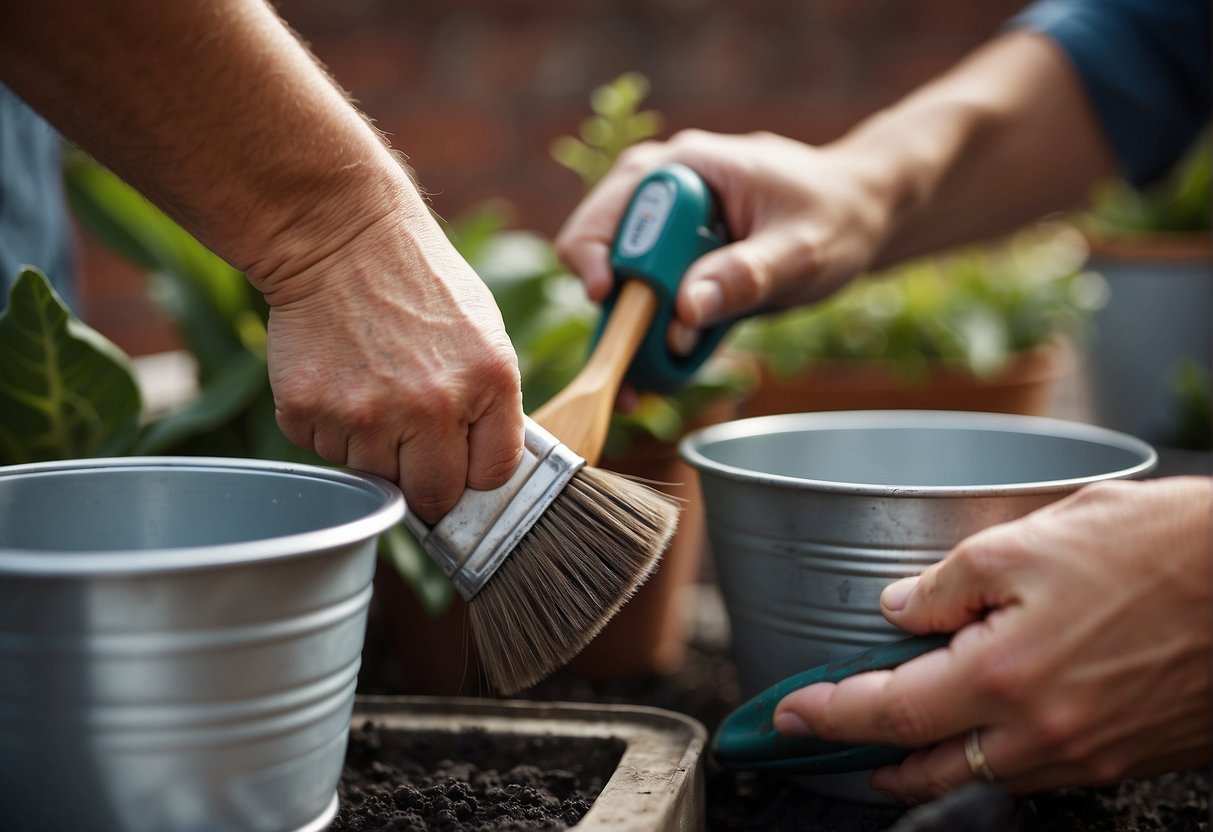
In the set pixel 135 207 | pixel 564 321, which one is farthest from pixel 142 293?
→ pixel 564 321

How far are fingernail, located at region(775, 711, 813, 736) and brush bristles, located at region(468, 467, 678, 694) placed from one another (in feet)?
0.42

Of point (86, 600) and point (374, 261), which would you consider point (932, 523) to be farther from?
point (86, 600)

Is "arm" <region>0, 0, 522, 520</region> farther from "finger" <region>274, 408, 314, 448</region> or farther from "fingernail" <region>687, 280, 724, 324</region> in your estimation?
"fingernail" <region>687, 280, 724, 324</region>

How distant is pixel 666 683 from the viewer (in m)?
1.29

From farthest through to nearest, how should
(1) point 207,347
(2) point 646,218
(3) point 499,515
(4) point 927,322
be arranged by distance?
(4) point 927,322, (1) point 207,347, (2) point 646,218, (3) point 499,515

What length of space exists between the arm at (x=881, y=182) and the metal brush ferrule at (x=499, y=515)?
282 millimetres

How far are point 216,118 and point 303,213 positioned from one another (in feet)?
0.26

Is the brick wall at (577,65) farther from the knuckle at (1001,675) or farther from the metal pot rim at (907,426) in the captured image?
the knuckle at (1001,675)

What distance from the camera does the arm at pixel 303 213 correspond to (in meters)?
0.62

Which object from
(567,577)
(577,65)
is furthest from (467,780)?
(577,65)

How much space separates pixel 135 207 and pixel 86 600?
0.77 metres

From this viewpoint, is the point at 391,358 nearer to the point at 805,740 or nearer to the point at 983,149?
the point at 805,740

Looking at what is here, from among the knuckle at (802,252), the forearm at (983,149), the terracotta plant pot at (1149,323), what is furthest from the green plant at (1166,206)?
the knuckle at (802,252)

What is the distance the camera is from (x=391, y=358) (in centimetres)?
72
